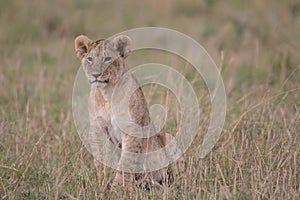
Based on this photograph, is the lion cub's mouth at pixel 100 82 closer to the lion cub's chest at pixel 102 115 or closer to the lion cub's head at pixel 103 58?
the lion cub's head at pixel 103 58

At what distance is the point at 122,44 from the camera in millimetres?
5680

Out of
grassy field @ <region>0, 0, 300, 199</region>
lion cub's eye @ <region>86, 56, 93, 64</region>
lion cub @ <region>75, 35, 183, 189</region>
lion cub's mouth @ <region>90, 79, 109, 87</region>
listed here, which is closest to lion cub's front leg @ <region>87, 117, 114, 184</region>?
lion cub @ <region>75, 35, 183, 189</region>

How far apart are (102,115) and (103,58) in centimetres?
48

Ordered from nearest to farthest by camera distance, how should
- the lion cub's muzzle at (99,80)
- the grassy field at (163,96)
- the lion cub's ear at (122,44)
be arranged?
the grassy field at (163,96) → the lion cub's muzzle at (99,80) → the lion cub's ear at (122,44)

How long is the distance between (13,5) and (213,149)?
7745mm

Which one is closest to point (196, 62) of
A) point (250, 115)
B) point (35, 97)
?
point (35, 97)

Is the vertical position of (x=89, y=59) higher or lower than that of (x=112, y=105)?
higher

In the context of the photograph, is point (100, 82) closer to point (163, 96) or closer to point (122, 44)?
point (122, 44)

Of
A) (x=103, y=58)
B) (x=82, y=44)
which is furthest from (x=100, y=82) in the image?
(x=82, y=44)

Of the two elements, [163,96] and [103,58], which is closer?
[103,58]

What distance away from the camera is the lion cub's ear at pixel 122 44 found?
5648 millimetres

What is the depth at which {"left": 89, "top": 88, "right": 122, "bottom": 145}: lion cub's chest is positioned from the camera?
5652 mm

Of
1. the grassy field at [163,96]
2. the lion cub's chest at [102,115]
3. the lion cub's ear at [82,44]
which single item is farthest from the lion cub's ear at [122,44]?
the grassy field at [163,96]

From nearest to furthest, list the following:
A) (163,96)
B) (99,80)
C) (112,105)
→ (99,80), (112,105), (163,96)
